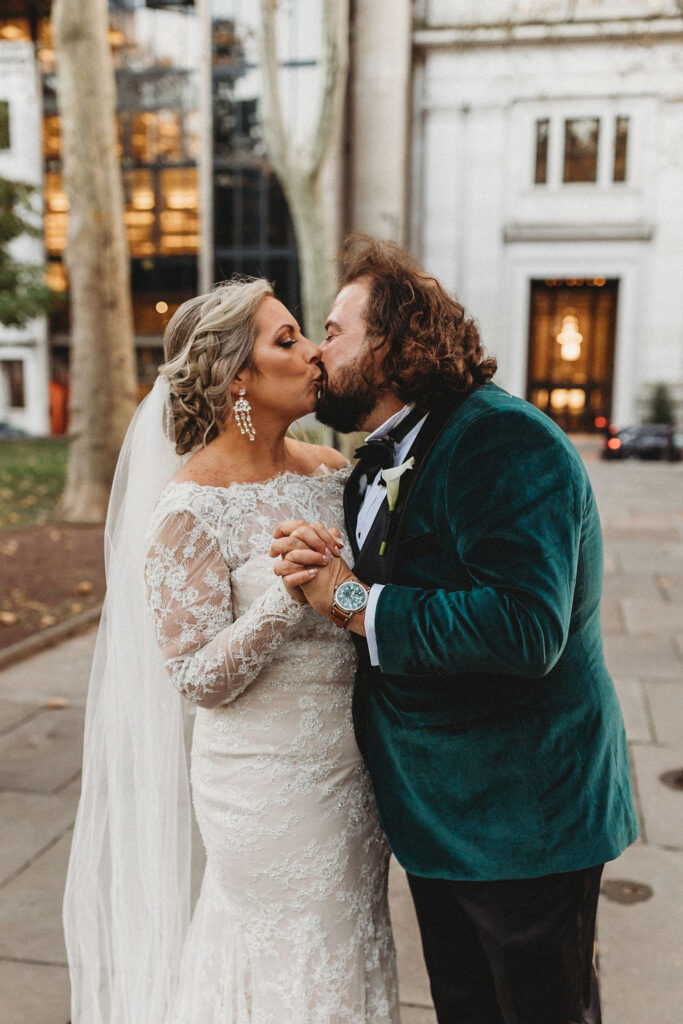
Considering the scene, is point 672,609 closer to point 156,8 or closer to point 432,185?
point 432,185

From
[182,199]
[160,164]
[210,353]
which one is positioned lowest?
[210,353]

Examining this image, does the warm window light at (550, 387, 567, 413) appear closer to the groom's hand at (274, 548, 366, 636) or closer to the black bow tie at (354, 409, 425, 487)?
the black bow tie at (354, 409, 425, 487)

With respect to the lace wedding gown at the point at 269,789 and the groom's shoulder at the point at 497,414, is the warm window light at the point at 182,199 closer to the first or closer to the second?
the lace wedding gown at the point at 269,789

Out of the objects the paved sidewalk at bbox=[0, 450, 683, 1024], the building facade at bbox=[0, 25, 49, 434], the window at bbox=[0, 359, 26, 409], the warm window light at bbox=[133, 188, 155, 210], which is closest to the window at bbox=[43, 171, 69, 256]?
the building facade at bbox=[0, 25, 49, 434]

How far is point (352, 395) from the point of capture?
2178 mm

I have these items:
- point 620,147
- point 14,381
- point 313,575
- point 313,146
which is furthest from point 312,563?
point 14,381

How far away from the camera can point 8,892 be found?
11.6ft

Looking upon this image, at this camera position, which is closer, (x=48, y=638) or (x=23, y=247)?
(x=48, y=638)

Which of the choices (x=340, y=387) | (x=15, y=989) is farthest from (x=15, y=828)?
(x=340, y=387)

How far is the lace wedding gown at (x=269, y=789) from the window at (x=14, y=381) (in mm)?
34260

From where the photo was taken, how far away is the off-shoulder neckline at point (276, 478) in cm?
224

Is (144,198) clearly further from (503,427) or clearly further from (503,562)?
(503,562)

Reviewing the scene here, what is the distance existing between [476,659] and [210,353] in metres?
1.09

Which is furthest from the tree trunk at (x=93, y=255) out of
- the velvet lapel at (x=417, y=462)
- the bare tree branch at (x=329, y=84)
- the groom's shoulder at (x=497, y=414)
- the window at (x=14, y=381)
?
the window at (x=14, y=381)
